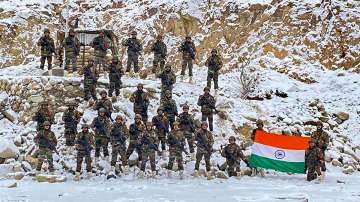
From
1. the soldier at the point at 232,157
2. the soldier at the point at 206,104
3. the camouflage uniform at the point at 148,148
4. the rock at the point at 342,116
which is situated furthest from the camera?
the rock at the point at 342,116

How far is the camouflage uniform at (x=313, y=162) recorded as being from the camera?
550 inches

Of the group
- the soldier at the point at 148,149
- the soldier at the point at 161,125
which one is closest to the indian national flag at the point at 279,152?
the soldier at the point at 161,125

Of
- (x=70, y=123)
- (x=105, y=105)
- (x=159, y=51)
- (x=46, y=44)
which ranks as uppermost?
(x=46, y=44)

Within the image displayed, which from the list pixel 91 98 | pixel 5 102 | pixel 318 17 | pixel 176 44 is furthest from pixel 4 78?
pixel 318 17

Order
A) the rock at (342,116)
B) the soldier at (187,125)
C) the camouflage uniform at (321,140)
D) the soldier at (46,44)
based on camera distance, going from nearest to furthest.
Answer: the camouflage uniform at (321,140), the soldier at (187,125), the rock at (342,116), the soldier at (46,44)

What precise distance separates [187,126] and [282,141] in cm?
300

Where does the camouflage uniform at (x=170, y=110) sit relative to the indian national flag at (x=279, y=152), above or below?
above

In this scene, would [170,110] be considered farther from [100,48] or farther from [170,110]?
[100,48]

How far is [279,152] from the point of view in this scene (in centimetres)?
1483

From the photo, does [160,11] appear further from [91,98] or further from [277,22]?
[91,98]

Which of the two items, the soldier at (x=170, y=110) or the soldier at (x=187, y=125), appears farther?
the soldier at (x=170, y=110)

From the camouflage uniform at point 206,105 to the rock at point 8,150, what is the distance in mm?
5830

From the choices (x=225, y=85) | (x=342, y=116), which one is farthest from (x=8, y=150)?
(x=342, y=116)

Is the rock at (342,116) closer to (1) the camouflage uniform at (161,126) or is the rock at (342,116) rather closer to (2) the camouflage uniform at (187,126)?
(2) the camouflage uniform at (187,126)
